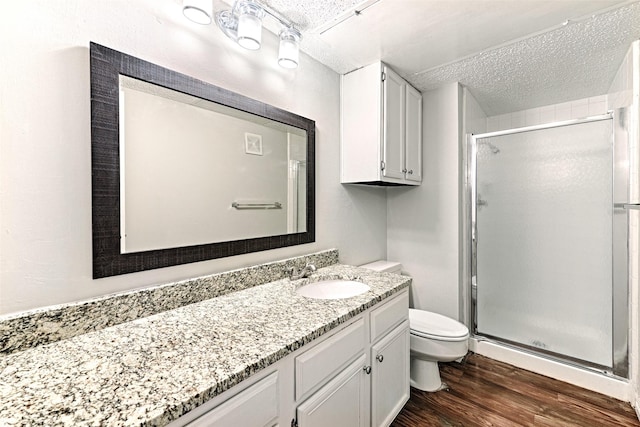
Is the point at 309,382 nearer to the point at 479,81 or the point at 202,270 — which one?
the point at 202,270

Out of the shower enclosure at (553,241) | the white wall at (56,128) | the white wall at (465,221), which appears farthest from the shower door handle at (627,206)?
the white wall at (56,128)

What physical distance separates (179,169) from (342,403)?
1.13 metres

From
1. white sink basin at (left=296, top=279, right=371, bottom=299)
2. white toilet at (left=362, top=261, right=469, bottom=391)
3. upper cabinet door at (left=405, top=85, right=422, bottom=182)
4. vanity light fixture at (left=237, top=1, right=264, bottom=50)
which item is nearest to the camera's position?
vanity light fixture at (left=237, top=1, right=264, bottom=50)

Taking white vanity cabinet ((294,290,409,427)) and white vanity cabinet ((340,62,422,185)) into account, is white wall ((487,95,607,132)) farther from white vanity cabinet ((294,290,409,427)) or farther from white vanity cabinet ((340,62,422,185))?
white vanity cabinet ((294,290,409,427))

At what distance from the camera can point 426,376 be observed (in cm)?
178

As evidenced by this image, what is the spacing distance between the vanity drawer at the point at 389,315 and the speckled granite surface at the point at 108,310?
597mm

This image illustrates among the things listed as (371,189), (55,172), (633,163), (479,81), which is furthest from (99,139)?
(633,163)

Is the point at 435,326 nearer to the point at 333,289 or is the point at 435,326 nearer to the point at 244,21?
the point at 333,289

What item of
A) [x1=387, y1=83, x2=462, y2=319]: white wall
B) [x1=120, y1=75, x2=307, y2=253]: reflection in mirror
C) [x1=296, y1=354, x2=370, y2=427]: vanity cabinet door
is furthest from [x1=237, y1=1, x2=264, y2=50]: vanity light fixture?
[x1=387, y1=83, x2=462, y2=319]: white wall

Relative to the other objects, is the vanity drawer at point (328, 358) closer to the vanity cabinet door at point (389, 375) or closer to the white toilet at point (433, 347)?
the vanity cabinet door at point (389, 375)

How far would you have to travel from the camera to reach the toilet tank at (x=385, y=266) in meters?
2.19

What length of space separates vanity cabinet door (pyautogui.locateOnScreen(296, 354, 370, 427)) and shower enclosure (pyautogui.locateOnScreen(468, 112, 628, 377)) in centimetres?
151

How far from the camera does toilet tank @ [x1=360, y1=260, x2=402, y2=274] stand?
219 centimetres

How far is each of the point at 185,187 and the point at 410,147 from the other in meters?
1.64
